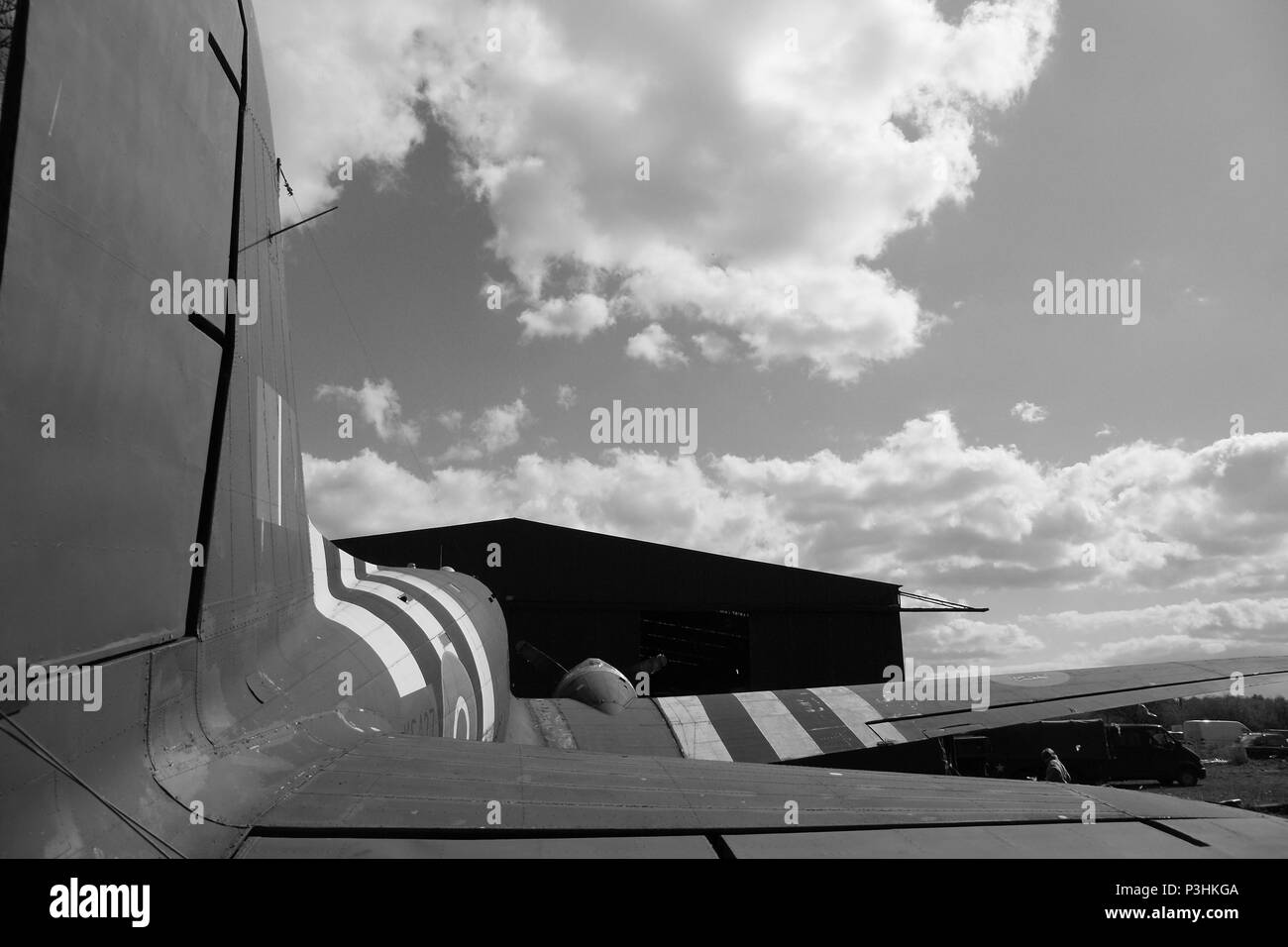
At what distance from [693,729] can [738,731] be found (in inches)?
26.6

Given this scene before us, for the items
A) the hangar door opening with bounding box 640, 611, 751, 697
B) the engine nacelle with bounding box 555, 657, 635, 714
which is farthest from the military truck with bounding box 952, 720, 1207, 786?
the engine nacelle with bounding box 555, 657, 635, 714

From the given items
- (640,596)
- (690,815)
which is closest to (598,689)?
(690,815)

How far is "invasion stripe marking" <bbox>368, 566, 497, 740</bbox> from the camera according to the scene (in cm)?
948

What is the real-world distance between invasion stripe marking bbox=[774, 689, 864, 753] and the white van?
4557cm

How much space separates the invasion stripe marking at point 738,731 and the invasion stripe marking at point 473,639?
3347mm

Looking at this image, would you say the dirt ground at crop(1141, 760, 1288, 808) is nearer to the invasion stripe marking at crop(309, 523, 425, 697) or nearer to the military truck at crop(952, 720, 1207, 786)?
the military truck at crop(952, 720, 1207, 786)

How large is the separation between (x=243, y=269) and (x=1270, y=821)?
5.65 metres

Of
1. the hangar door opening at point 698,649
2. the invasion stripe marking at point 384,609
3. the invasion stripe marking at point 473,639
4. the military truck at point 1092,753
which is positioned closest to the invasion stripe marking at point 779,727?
the invasion stripe marking at point 473,639

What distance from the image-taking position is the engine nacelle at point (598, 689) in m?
12.0
